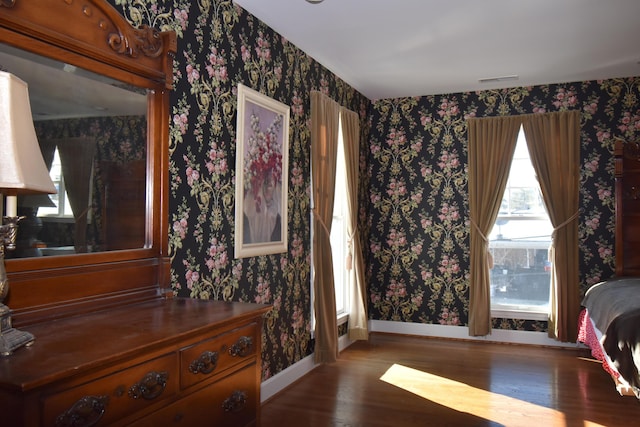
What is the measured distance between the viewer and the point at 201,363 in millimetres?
1862

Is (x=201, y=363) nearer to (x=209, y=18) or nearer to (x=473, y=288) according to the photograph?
(x=209, y=18)

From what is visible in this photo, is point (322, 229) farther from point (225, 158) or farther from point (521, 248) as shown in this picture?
point (521, 248)

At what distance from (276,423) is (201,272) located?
1084mm

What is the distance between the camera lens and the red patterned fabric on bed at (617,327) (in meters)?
3.35

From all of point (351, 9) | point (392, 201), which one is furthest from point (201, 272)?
point (392, 201)

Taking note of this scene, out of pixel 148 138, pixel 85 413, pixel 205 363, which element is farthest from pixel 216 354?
pixel 148 138

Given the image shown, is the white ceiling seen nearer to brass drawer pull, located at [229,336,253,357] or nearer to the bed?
the bed

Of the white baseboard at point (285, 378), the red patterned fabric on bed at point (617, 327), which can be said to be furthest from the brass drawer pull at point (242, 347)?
the red patterned fabric on bed at point (617, 327)

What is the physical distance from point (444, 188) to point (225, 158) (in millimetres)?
3194

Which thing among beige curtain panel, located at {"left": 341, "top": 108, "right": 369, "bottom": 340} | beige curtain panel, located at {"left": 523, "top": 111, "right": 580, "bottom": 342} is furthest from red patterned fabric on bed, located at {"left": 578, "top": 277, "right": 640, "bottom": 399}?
beige curtain panel, located at {"left": 341, "top": 108, "right": 369, "bottom": 340}

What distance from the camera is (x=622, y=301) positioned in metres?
3.84

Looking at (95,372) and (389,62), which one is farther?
(389,62)

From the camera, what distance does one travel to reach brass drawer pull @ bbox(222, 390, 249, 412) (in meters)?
2.01

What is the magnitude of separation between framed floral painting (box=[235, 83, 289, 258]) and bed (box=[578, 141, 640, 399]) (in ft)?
7.77
